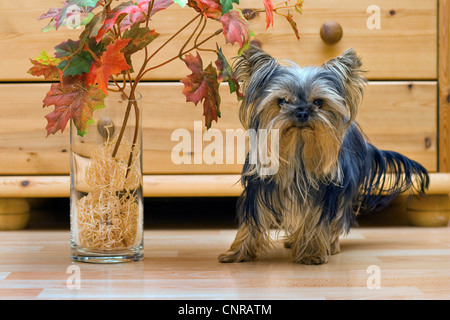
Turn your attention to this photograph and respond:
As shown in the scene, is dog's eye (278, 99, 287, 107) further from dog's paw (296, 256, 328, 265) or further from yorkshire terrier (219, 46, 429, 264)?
dog's paw (296, 256, 328, 265)

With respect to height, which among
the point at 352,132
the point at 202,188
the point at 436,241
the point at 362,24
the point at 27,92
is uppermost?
the point at 362,24

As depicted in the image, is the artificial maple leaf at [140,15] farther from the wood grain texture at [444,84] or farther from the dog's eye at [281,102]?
the wood grain texture at [444,84]

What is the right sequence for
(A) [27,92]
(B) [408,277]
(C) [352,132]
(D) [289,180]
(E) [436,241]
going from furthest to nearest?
(A) [27,92], (E) [436,241], (C) [352,132], (D) [289,180], (B) [408,277]

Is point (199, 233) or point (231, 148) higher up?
point (231, 148)

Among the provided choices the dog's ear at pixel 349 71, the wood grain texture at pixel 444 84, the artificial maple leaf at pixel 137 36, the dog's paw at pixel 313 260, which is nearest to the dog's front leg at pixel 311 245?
the dog's paw at pixel 313 260

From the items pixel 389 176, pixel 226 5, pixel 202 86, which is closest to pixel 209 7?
pixel 226 5

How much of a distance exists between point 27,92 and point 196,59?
689mm

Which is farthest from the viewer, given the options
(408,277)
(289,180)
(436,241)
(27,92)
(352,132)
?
(27,92)

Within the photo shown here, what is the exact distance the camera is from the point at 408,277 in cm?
128

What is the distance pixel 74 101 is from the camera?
1253mm

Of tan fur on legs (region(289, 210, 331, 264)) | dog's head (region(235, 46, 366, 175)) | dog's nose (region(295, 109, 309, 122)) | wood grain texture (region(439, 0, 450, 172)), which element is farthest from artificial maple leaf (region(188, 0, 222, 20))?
wood grain texture (region(439, 0, 450, 172))

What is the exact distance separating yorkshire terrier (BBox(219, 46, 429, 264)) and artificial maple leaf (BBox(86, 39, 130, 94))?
29 centimetres

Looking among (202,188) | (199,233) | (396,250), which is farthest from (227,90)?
(396,250)

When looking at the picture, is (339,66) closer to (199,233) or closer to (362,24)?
(362,24)
